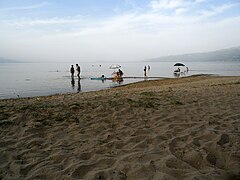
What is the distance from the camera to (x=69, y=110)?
20.3ft

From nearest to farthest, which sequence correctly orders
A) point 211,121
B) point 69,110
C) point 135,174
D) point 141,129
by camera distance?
point 135,174, point 141,129, point 211,121, point 69,110

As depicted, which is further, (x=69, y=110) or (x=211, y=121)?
(x=69, y=110)

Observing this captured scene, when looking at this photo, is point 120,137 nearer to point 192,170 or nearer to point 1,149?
point 192,170

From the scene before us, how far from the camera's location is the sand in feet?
9.53

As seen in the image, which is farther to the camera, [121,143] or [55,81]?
[55,81]

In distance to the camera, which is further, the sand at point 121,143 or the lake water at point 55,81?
the lake water at point 55,81

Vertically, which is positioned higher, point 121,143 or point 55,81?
point 55,81

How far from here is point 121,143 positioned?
383 centimetres

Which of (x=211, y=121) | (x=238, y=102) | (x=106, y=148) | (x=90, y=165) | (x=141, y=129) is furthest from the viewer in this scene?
(x=238, y=102)

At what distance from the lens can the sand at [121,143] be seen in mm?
2904

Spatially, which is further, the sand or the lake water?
the lake water

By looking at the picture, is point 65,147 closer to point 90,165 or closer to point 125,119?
point 90,165

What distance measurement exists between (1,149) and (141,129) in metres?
2.81

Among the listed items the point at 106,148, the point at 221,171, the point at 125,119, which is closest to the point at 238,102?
the point at 125,119
